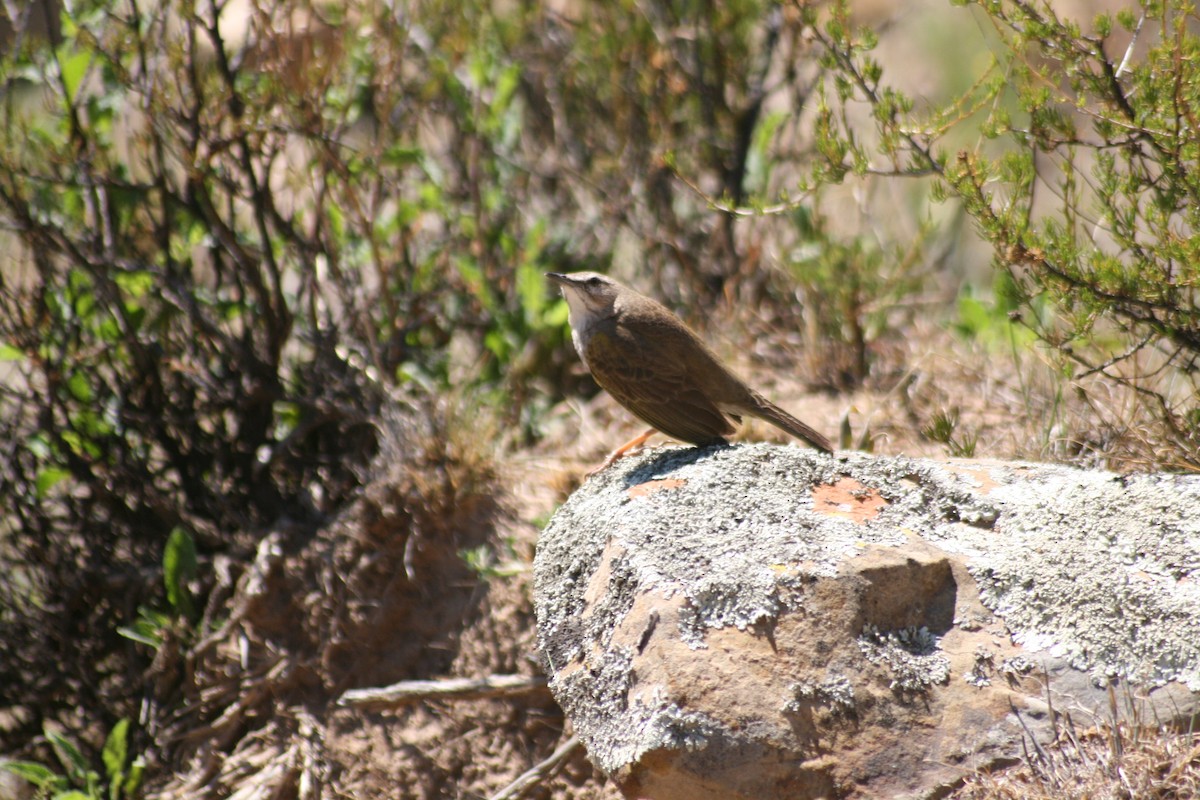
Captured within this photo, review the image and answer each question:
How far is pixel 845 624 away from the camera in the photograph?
10.3ft

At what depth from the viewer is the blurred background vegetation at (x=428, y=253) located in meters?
4.00

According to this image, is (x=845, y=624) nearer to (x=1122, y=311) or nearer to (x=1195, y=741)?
(x=1195, y=741)

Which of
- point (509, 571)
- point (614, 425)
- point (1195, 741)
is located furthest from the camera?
point (614, 425)

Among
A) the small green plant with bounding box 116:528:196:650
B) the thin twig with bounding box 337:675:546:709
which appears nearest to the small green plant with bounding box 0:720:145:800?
the small green plant with bounding box 116:528:196:650

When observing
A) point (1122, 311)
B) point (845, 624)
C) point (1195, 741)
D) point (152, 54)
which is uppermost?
point (152, 54)

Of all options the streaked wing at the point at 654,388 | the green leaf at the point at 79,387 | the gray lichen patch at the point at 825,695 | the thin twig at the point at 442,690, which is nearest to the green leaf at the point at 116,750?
the thin twig at the point at 442,690

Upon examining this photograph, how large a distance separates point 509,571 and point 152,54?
3.12 meters

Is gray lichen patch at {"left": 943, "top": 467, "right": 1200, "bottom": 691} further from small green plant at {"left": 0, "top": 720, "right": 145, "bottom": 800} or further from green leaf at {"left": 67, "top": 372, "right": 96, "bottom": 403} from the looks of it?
green leaf at {"left": 67, "top": 372, "right": 96, "bottom": 403}

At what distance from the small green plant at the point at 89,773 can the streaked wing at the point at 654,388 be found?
257 cm

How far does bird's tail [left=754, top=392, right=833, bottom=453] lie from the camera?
451cm

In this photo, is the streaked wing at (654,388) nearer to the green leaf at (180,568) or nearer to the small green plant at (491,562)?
the small green plant at (491,562)

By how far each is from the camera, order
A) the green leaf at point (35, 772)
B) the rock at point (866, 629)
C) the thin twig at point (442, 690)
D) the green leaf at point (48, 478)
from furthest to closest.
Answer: the green leaf at point (48, 478) → the green leaf at point (35, 772) → the thin twig at point (442, 690) → the rock at point (866, 629)

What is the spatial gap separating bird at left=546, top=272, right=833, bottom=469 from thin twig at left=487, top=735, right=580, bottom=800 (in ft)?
3.50

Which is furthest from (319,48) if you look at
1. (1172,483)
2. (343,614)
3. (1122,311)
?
(1172,483)
